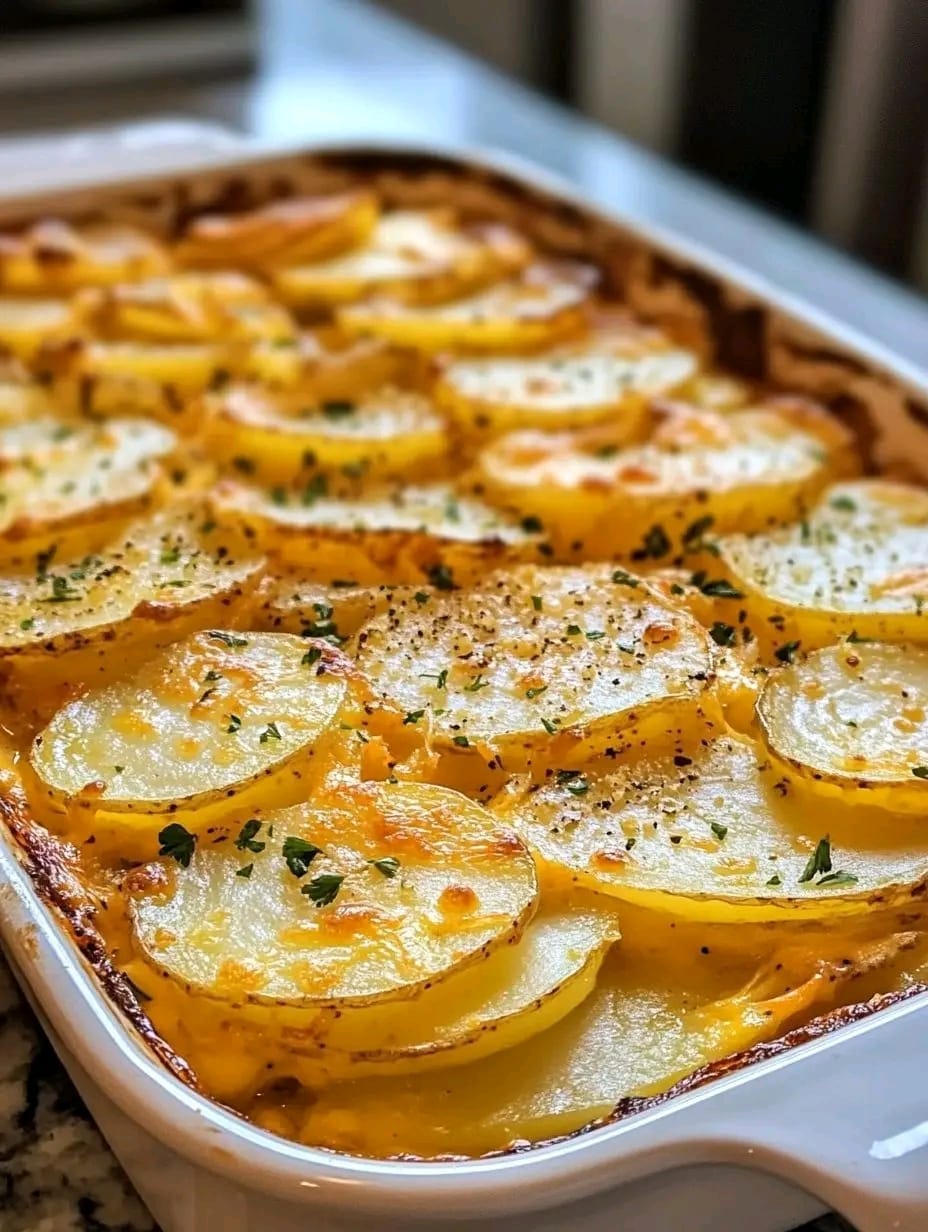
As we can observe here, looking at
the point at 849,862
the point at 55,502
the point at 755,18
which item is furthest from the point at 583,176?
the point at 849,862

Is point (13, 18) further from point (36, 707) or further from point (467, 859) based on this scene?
point (467, 859)

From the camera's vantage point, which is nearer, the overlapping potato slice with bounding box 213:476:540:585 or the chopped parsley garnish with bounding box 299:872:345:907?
the chopped parsley garnish with bounding box 299:872:345:907

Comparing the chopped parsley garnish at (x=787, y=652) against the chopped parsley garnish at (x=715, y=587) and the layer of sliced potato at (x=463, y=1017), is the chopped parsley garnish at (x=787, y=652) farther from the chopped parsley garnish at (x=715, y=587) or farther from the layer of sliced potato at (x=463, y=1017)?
the layer of sliced potato at (x=463, y=1017)

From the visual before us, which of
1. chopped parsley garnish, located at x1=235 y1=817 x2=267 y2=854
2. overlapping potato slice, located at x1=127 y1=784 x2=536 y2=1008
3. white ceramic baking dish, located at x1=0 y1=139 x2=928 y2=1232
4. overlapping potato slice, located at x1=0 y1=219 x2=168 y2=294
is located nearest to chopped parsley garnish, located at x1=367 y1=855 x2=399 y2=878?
overlapping potato slice, located at x1=127 y1=784 x2=536 y2=1008

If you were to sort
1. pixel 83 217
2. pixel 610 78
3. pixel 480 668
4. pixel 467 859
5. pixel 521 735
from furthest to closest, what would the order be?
pixel 610 78 → pixel 83 217 → pixel 480 668 → pixel 521 735 → pixel 467 859

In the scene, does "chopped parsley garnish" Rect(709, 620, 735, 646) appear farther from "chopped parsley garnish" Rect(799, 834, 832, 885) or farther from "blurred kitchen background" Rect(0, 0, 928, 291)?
"blurred kitchen background" Rect(0, 0, 928, 291)

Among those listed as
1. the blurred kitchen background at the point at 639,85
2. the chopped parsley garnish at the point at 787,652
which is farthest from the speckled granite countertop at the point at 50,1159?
the blurred kitchen background at the point at 639,85
